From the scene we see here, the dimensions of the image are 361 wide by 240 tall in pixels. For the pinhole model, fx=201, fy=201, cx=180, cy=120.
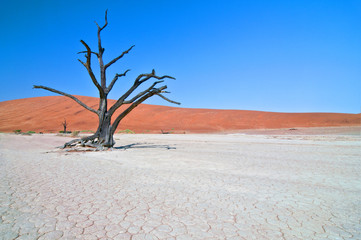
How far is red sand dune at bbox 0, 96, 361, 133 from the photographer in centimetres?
3416

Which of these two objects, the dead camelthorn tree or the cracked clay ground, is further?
the dead camelthorn tree

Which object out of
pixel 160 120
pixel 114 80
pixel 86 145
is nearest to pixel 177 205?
pixel 86 145

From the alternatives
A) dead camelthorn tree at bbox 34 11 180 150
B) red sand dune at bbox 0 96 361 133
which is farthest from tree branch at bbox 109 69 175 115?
red sand dune at bbox 0 96 361 133

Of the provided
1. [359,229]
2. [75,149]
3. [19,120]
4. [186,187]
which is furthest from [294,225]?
[19,120]

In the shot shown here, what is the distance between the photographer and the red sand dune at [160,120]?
34156mm

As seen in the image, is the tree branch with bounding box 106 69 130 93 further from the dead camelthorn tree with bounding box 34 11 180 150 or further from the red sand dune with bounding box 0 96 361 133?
the red sand dune with bounding box 0 96 361 133

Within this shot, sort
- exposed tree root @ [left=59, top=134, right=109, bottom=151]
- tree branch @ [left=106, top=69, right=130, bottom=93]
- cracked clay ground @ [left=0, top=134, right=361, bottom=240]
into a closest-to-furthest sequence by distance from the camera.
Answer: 1. cracked clay ground @ [left=0, top=134, right=361, bottom=240]
2. exposed tree root @ [left=59, top=134, right=109, bottom=151]
3. tree branch @ [left=106, top=69, right=130, bottom=93]

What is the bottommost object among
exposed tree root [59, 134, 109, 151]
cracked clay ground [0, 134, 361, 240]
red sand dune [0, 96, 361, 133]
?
cracked clay ground [0, 134, 361, 240]

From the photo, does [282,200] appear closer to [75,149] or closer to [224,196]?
[224,196]

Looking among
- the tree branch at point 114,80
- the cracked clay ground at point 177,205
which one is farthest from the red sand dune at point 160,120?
the cracked clay ground at point 177,205

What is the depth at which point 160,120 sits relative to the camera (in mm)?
40844

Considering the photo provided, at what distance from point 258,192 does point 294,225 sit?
1.20m

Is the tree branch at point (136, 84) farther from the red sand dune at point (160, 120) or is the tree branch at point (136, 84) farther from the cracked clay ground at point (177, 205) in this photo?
the red sand dune at point (160, 120)

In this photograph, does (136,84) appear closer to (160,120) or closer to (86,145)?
(86,145)
